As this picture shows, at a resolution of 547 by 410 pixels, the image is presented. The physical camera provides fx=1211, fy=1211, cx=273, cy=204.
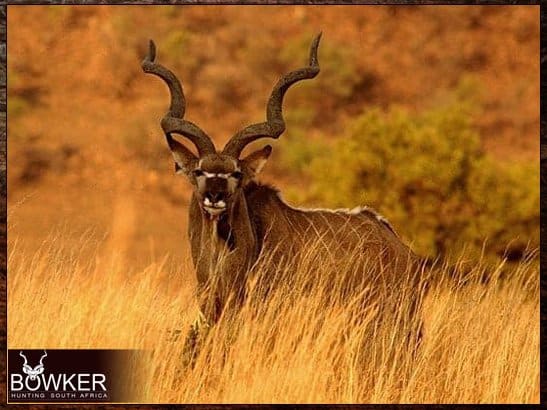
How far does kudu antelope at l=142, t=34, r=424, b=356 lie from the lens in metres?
9.58

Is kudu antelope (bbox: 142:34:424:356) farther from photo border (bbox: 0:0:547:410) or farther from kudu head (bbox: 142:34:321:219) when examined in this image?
photo border (bbox: 0:0:547:410)

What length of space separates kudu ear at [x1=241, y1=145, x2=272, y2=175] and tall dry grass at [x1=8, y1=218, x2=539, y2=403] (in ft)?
2.77

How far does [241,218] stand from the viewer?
389 inches

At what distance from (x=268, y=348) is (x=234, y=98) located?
1952cm

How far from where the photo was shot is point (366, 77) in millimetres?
29406

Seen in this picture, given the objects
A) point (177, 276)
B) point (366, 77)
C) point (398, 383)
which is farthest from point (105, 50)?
point (398, 383)

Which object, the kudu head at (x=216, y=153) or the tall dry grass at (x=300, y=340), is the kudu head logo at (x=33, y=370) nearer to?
the tall dry grass at (x=300, y=340)

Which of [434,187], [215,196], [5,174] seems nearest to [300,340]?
[215,196]

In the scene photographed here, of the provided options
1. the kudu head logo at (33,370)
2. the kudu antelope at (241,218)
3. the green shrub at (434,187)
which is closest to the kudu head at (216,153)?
the kudu antelope at (241,218)

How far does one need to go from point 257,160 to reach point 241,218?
499mm

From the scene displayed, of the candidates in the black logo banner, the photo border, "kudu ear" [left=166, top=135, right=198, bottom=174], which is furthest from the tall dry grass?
"kudu ear" [left=166, top=135, right=198, bottom=174]

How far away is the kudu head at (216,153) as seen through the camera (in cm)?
950

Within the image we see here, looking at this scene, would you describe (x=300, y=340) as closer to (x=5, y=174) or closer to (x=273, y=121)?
(x=273, y=121)

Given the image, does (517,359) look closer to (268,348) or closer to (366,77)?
(268,348)
